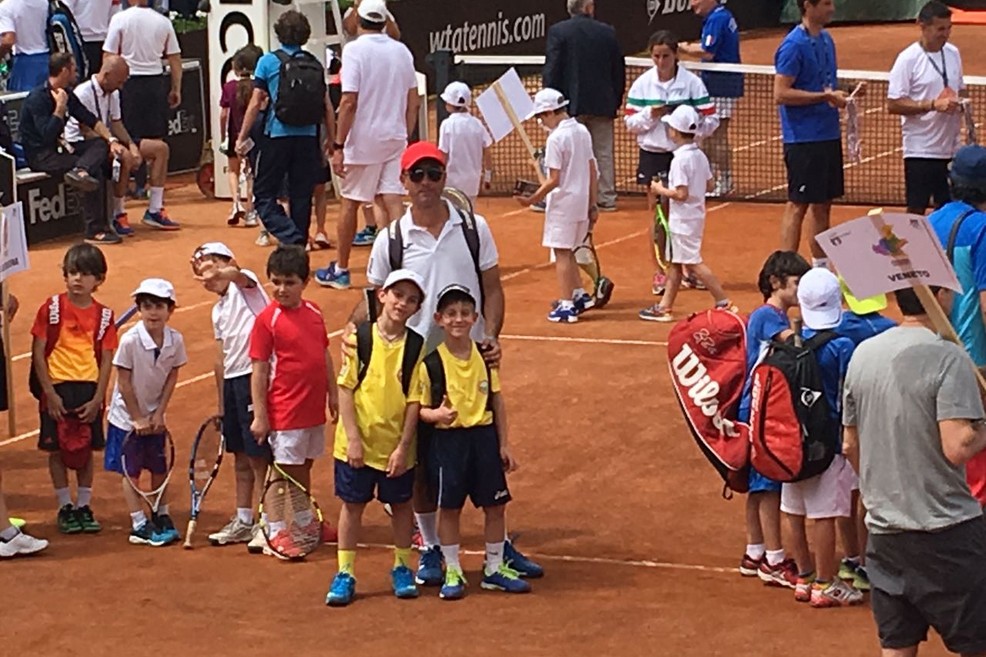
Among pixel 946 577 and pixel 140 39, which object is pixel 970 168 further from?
pixel 140 39

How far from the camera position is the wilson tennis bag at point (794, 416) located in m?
8.70

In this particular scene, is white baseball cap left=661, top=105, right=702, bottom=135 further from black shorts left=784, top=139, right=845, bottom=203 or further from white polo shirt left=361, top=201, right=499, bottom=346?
white polo shirt left=361, top=201, right=499, bottom=346

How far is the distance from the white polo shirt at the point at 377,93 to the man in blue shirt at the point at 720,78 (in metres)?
4.49

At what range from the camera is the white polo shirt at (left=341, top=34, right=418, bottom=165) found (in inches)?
623

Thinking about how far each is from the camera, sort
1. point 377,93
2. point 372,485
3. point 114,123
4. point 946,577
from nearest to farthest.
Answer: point 946,577, point 372,485, point 377,93, point 114,123

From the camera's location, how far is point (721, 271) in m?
16.9

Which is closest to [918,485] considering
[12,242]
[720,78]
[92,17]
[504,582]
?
[504,582]

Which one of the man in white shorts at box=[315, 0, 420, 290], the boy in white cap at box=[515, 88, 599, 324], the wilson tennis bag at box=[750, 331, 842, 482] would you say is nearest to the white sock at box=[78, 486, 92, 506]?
the wilson tennis bag at box=[750, 331, 842, 482]

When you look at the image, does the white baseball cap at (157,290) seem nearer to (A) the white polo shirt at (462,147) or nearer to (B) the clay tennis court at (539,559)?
(B) the clay tennis court at (539,559)

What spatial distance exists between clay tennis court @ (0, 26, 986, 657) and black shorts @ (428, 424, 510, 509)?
0.49 meters

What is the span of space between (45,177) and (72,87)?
0.95 metres

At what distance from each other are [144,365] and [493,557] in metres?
2.24

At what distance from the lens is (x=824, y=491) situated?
29.1ft

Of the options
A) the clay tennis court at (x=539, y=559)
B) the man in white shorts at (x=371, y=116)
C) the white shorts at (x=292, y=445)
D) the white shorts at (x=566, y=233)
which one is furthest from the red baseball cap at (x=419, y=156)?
the man in white shorts at (x=371, y=116)
